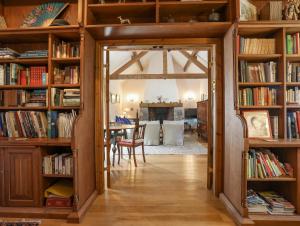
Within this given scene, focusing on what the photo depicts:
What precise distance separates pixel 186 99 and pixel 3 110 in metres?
9.78

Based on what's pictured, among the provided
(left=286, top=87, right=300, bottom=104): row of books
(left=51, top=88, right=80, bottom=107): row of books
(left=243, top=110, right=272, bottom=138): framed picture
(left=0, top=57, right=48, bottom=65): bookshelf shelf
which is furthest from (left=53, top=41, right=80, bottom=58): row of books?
(left=286, top=87, right=300, bottom=104): row of books

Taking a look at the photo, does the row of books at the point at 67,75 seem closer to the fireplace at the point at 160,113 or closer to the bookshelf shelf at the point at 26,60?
the bookshelf shelf at the point at 26,60

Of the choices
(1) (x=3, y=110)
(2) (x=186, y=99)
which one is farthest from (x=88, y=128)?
(2) (x=186, y=99)

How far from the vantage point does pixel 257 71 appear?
2488mm

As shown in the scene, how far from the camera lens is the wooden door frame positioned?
2787 mm

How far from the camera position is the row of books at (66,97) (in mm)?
2520

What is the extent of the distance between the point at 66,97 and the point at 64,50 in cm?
58

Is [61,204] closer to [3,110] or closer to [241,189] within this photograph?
[3,110]

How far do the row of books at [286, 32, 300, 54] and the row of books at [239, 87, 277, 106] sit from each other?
480 millimetres

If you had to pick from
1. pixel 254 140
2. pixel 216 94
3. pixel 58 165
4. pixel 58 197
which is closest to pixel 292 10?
pixel 216 94

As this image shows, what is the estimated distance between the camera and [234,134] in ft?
7.56

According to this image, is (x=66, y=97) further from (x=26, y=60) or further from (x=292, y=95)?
(x=292, y=95)

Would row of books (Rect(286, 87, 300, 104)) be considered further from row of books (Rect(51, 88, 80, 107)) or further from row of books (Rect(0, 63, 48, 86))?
row of books (Rect(0, 63, 48, 86))

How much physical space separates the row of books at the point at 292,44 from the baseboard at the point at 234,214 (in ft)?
6.18
